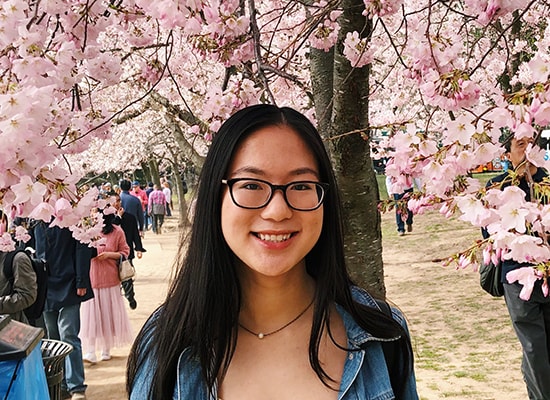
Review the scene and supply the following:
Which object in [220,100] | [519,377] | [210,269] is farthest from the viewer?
[519,377]

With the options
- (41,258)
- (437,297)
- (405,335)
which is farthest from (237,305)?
(437,297)

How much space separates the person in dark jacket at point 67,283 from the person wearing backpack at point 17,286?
907 mm

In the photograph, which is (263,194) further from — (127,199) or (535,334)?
(127,199)

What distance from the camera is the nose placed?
57.2 inches

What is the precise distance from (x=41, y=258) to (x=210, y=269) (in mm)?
4200

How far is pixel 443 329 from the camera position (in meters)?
6.90

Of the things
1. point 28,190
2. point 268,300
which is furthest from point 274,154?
point 28,190

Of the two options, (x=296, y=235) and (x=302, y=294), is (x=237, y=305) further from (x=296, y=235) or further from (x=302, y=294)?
(x=296, y=235)

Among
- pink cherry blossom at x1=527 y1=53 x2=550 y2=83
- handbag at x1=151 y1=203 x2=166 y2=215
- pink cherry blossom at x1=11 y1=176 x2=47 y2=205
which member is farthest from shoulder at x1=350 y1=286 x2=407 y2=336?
handbag at x1=151 y1=203 x2=166 y2=215

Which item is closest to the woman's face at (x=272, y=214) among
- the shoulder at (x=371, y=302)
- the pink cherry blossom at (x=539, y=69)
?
the shoulder at (x=371, y=302)

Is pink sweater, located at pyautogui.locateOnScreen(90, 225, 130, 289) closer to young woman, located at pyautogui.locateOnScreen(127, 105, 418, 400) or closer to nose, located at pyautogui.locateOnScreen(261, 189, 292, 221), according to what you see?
young woman, located at pyautogui.locateOnScreen(127, 105, 418, 400)

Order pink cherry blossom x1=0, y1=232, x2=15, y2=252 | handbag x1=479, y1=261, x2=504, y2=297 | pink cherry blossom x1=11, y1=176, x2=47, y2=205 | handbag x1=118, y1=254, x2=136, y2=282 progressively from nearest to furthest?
pink cherry blossom x1=11, y1=176, x2=47, y2=205 < handbag x1=479, y1=261, x2=504, y2=297 < pink cherry blossom x1=0, y1=232, x2=15, y2=252 < handbag x1=118, y1=254, x2=136, y2=282

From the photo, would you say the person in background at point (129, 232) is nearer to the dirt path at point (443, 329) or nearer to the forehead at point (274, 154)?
the dirt path at point (443, 329)

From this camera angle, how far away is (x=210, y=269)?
1.61 metres
